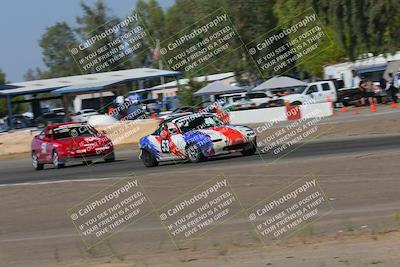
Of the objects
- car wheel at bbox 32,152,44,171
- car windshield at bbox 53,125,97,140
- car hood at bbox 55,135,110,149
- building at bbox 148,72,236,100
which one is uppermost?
car windshield at bbox 53,125,97,140

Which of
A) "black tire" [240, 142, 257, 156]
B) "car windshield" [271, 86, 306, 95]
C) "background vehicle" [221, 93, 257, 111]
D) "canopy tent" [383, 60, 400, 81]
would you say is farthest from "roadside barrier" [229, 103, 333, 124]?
"black tire" [240, 142, 257, 156]

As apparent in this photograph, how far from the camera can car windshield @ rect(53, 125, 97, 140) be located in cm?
2494

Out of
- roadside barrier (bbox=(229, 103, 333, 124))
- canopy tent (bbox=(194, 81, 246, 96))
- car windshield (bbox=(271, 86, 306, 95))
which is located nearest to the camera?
roadside barrier (bbox=(229, 103, 333, 124))

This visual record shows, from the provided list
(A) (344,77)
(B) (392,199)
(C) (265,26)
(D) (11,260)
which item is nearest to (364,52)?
(A) (344,77)

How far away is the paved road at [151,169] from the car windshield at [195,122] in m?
0.93

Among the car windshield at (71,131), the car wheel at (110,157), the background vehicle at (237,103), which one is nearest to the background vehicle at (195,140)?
the car wheel at (110,157)

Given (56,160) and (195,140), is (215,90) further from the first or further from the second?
(195,140)

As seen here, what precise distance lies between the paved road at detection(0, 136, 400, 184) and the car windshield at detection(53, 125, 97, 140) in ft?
3.26

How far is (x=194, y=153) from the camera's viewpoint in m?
20.5

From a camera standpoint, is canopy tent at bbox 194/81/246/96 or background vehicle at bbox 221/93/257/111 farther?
canopy tent at bbox 194/81/246/96

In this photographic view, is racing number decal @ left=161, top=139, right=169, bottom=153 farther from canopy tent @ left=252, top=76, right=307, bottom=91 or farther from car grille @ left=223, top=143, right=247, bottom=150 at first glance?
canopy tent @ left=252, top=76, right=307, bottom=91

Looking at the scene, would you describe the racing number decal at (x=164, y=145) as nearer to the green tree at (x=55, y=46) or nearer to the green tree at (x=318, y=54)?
the green tree at (x=318, y=54)

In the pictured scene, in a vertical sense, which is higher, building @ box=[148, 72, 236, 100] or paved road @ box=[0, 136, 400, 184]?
paved road @ box=[0, 136, 400, 184]

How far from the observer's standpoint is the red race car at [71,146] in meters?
24.3
